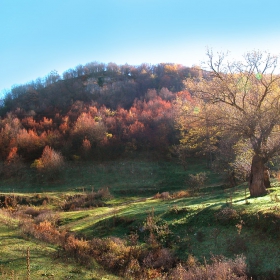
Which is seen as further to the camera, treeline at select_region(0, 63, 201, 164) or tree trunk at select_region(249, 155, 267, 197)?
treeline at select_region(0, 63, 201, 164)

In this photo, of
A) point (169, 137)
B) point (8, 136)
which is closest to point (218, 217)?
point (169, 137)

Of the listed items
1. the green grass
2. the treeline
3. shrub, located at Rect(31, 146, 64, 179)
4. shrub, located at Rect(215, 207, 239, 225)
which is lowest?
shrub, located at Rect(215, 207, 239, 225)

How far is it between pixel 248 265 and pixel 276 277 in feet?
3.93

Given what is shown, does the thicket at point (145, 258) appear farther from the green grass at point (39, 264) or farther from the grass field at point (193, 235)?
the green grass at point (39, 264)

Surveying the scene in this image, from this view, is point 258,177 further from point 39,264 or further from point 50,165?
point 50,165

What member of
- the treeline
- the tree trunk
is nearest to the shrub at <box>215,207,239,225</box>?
the tree trunk

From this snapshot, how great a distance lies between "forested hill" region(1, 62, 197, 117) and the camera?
122 metres

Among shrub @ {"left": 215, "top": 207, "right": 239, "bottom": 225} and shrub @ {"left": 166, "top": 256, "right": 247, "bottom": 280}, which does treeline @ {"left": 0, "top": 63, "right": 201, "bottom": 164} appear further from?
shrub @ {"left": 166, "top": 256, "right": 247, "bottom": 280}

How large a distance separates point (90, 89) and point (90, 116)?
4937cm

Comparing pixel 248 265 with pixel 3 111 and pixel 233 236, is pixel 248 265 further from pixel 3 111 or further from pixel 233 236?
pixel 3 111

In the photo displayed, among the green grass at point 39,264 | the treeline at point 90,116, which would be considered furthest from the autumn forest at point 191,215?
the treeline at point 90,116

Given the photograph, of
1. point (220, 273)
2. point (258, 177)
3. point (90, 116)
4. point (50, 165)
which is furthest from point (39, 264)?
point (90, 116)

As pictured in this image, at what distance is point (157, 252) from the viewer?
13.1m

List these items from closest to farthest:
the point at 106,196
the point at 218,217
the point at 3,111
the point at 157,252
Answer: the point at 157,252, the point at 218,217, the point at 106,196, the point at 3,111
